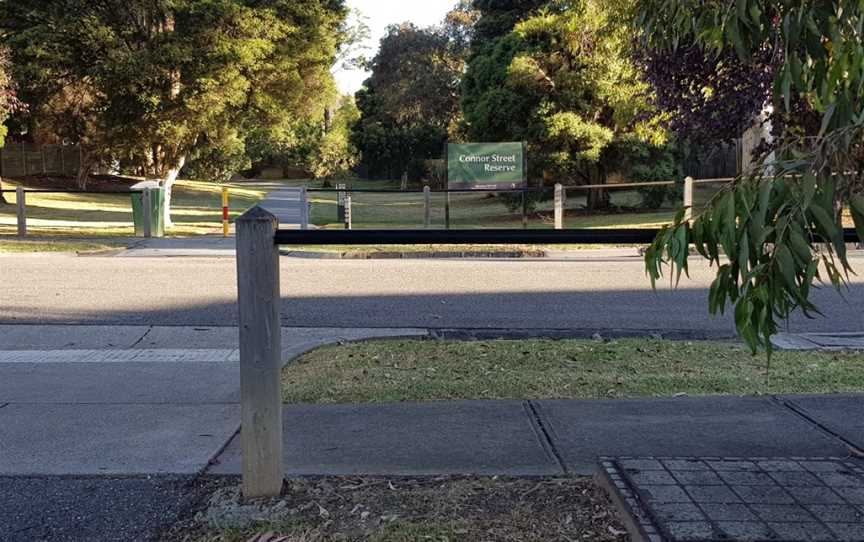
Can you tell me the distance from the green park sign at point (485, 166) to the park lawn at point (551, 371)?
1660 centimetres

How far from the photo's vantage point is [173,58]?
2353 cm

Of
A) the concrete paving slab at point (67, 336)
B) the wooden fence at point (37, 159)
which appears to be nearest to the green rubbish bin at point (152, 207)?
the concrete paving slab at point (67, 336)

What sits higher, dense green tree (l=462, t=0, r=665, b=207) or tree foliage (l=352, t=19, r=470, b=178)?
tree foliage (l=352, t=19, r=470, b=178)

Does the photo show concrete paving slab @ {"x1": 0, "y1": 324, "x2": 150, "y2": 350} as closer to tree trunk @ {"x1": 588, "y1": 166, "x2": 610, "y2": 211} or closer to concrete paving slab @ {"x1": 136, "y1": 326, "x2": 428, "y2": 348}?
concrete paving slab @ {"x1": 136, "y1": 326, "x2": 428, "y2": 348}

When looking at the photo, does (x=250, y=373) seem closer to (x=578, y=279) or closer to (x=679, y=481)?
(x=679, y=481)

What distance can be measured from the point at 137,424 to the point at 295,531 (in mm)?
2341

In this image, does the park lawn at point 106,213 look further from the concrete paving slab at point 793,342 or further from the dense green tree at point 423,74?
the concrete paving slab at point 793,342

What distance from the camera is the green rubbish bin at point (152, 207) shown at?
22297 millimetres

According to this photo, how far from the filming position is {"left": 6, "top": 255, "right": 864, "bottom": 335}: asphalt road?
32.3 feet

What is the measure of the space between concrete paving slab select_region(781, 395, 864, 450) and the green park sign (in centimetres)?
1864

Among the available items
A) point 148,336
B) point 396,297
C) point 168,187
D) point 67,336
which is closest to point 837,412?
point 148,336

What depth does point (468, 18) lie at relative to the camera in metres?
55.3

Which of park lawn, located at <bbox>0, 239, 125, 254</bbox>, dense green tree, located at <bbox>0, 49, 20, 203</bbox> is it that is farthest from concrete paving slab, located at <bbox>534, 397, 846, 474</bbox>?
dense green tree, located at <bbox>0, 49, 20, 203</bbox>

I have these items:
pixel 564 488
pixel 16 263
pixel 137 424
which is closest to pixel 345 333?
pixel 137 424
